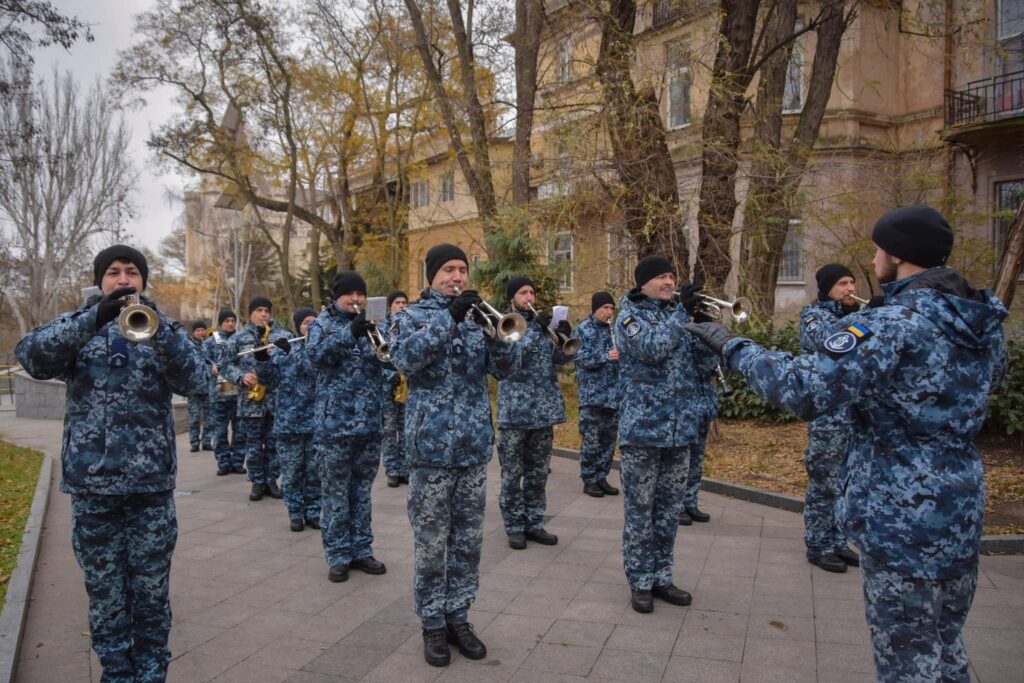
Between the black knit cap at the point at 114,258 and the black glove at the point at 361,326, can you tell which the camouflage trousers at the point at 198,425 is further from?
the black knit cap at the point at 114,258

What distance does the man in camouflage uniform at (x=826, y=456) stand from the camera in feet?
18.0

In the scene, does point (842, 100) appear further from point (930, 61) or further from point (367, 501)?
point (367, 501)

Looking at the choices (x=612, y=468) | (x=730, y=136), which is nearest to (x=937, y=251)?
(x=612, y=468)

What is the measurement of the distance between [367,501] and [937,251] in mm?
4389

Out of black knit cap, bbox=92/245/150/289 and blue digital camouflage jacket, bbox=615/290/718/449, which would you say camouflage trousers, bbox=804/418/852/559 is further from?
black knit cap, bbox=92/245/150/289

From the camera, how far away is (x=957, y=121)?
16.8 metres

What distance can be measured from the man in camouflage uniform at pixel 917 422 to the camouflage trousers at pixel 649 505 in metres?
2.02

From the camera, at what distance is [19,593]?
5.03m

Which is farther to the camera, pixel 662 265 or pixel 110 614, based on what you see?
pixel 662 265

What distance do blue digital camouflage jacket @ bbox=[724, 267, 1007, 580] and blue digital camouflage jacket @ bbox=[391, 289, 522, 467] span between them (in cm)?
186

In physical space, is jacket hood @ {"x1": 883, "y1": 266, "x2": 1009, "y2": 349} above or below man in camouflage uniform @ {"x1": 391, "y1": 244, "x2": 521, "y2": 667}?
above

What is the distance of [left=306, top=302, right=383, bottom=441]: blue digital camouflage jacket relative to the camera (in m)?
5.59

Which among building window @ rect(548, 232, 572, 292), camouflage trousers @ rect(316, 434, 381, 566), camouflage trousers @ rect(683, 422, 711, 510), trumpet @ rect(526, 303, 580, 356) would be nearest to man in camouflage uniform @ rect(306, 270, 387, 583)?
camouflage trousers @ rect(316, 434, 381, 566)

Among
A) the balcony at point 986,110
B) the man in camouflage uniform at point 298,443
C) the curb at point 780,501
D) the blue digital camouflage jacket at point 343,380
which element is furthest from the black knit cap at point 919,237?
the balcony at point 986,110
